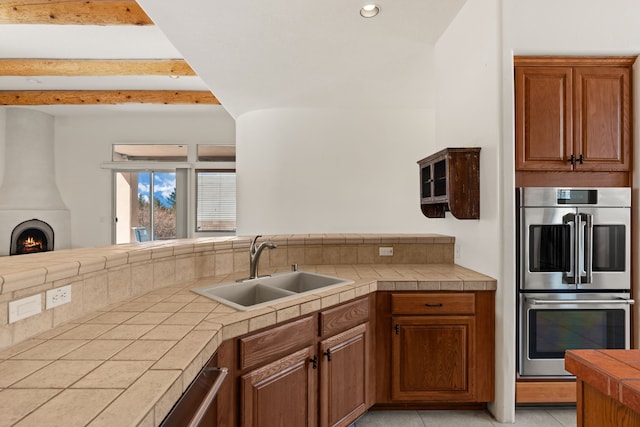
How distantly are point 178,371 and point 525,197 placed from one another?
1.97m

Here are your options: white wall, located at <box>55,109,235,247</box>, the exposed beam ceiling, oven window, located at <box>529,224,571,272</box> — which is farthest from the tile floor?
white wall, located at <box>55,109,235,247</box>

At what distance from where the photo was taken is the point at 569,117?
1.97 meters

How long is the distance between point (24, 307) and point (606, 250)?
9.08ft

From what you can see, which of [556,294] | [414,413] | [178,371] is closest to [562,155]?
[556,294]

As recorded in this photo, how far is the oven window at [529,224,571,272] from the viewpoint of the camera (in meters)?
1.94

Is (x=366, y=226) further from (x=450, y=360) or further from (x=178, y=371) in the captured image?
(x=178, y=371)

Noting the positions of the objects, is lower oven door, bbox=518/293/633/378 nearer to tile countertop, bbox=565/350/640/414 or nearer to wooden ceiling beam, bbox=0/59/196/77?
tile countertop, bbox=565/350/640/414

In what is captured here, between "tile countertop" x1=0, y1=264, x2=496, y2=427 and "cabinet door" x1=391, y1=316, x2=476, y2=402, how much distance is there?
1.84 ft

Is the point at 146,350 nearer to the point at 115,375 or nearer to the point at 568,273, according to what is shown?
the point at 115,375

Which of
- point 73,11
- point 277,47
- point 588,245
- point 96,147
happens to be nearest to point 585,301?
point 588,245

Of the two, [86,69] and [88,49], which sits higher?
[88,49]

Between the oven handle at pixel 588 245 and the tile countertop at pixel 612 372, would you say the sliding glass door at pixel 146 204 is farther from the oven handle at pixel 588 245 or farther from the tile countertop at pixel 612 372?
the tile countertop at pixel 612 372

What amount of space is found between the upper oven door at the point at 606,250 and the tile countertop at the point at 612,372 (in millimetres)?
1248

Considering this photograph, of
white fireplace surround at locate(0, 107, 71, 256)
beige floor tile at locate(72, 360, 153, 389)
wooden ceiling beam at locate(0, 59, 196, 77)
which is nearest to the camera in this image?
beige floor tile at locate(72, 360, 153, 389)
